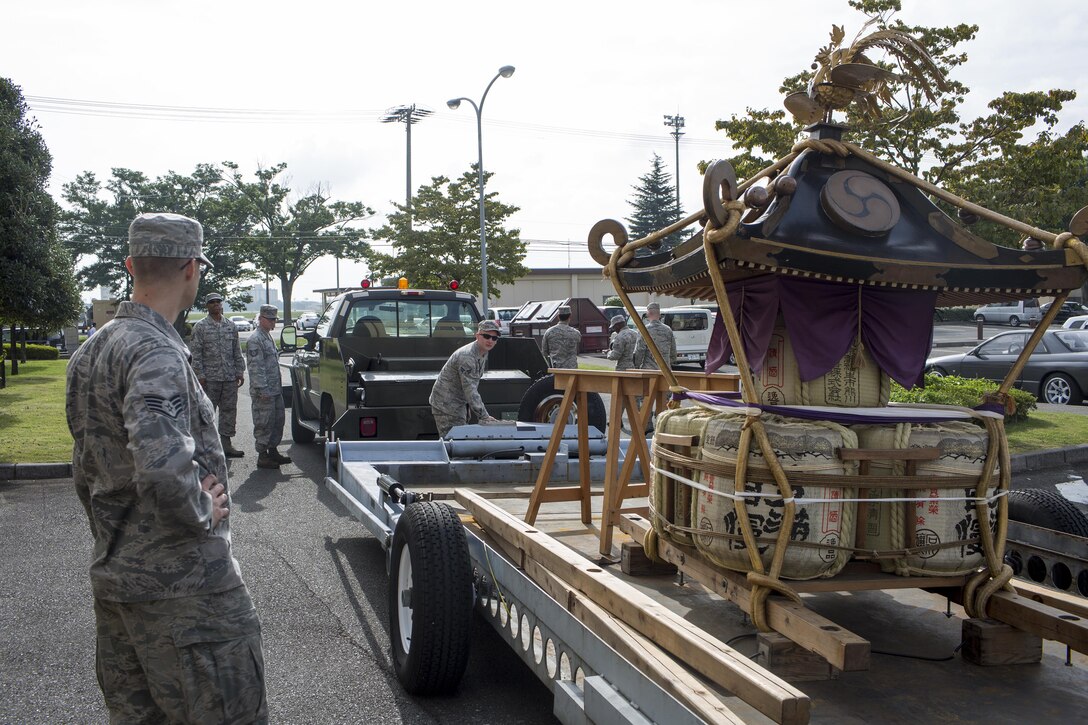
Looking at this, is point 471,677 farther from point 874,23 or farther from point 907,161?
point 907,161

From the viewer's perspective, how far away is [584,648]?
3.08 m

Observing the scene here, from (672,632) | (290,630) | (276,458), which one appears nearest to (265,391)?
(276,458)

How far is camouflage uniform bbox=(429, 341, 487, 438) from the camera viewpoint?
8.10 m

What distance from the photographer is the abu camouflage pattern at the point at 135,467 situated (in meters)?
2.44

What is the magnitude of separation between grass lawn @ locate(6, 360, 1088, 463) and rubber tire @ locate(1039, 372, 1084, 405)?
7.63ft

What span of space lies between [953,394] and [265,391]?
8250 millimetres

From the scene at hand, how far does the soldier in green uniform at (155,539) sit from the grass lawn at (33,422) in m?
8.49

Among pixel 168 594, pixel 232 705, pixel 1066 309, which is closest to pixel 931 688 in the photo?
pixel 232 705

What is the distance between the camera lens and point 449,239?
108ft

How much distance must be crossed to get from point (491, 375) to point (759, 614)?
658 centimetres

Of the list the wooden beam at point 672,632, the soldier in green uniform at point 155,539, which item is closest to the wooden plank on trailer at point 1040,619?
the wooden beam at point 672,632

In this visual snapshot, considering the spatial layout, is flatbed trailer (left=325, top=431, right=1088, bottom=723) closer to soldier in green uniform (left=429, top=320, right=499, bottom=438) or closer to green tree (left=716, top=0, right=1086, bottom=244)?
soldier in green uniform (left=429, top=320, right=499, bottom=438)

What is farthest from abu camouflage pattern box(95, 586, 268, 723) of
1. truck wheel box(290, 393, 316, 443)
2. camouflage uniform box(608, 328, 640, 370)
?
camouflage uniform box(608, 328, 640, 370)

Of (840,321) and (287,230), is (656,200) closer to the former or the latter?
(287,230)
